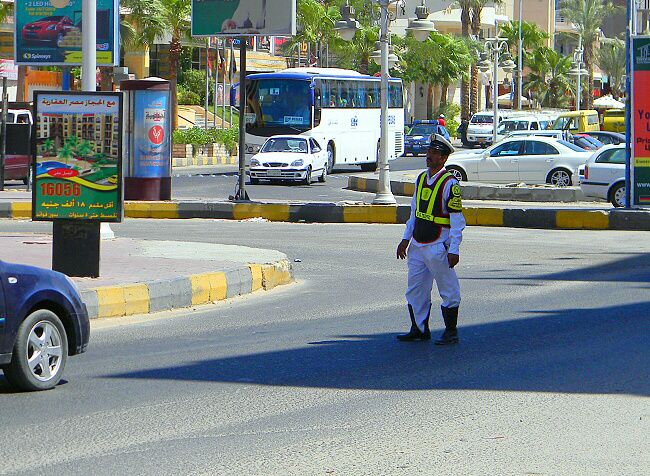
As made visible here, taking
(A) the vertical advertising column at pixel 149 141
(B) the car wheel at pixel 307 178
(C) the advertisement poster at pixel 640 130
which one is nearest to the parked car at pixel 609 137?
(B) the car wheel at pixel 307 178

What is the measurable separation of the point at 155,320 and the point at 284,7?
49.7 feet

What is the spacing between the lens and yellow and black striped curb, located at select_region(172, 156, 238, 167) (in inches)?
1902

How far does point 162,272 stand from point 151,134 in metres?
12.2

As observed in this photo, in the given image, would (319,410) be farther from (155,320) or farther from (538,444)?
(155,320)

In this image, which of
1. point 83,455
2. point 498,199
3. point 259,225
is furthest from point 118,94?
point 498,199

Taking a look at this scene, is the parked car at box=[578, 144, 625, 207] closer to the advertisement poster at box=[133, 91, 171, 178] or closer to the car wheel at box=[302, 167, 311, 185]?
the advertisement poster at box=[133, 91, 171, 178]

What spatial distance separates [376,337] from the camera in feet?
35.2

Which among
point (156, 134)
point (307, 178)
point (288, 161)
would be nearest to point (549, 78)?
point (307, 178)

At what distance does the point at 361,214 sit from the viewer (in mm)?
24156

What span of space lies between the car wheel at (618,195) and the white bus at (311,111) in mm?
17213

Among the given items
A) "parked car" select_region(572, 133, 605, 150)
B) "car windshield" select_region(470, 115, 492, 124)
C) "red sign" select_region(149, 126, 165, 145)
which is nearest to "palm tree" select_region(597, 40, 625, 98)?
"car windshield" select_region(470, 115, 492, 124)

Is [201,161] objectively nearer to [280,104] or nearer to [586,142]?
[280,104]

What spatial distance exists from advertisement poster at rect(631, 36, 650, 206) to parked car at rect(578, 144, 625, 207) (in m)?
3.16

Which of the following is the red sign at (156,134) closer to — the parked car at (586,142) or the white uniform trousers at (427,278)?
the white uniform trousers at (427,278)
